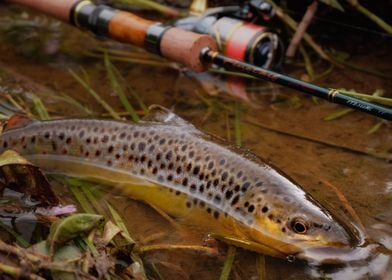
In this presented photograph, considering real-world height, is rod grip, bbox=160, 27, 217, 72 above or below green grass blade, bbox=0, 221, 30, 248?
above

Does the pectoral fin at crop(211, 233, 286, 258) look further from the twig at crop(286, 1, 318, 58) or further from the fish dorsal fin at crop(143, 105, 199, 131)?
the twig at crop(286, 1, 318, 58)

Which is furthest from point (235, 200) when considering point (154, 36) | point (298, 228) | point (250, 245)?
point (154, 36)

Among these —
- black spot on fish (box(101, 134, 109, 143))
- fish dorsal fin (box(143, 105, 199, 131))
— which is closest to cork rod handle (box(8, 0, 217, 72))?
fish dorsal fin (box(143, 105, 199, 131))

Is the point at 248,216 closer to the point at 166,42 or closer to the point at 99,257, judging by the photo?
the point at 99,257

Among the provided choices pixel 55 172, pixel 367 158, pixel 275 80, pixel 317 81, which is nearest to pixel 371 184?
pixel 367 158

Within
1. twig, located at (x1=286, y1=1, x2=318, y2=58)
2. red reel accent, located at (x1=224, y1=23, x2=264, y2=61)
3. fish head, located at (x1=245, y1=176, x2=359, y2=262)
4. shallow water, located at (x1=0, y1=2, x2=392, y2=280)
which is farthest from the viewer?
twig, located at (x1=286, y1=1, x2=318, y2=58)

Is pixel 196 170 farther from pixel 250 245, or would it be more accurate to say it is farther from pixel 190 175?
pixel 250 245

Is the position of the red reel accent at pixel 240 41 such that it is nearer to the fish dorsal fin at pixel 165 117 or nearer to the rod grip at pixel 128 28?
the rod grip at pixel 128 28
